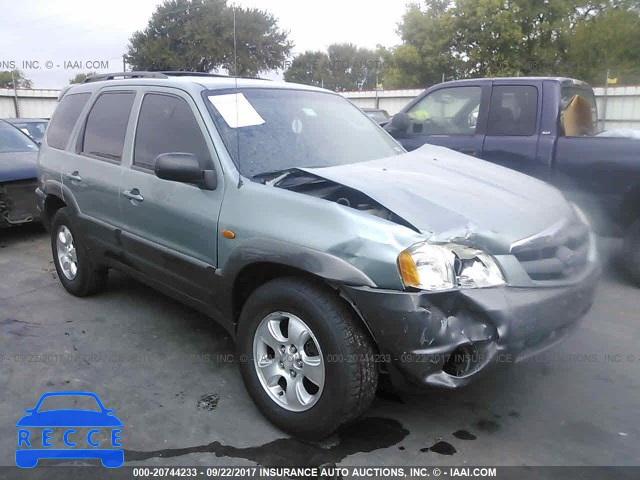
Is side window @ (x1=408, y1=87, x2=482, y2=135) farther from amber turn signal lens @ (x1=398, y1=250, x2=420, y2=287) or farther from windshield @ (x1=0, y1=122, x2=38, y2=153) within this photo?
windshield @ (x1=0, y1=122, x2=38, y2=153)

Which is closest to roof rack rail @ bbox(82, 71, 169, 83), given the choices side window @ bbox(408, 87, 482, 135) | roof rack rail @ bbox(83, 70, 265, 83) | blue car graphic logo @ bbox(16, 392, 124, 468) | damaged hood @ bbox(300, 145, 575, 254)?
roof rack rail @ bbox(83, 70, 265, 83)

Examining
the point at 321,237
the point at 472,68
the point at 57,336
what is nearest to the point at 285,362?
the point at 321,237

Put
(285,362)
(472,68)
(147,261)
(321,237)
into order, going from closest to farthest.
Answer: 1. (321,237)
2. (285,362)
3. (147,261)
4. (472,68)

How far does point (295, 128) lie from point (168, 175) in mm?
910

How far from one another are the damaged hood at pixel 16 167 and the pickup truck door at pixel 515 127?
5.09 m

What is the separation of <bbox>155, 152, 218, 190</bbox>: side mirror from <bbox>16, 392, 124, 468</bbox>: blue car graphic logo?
1.36m

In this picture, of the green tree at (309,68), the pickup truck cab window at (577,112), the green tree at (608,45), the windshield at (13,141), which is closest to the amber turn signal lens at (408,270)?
the pickup truck cab window at (577,112)

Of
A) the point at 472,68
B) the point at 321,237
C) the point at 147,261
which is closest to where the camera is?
the point at 321,237

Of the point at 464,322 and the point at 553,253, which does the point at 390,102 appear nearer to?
the point at 553,253

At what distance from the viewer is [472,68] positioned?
101 feet

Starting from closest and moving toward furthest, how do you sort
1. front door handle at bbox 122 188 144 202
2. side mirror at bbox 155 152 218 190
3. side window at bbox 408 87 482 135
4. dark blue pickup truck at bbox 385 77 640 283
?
1. side mirror at bbox 155 152 218 190
2. front door handle at bbox 122 188 144 202
3. dark blue pickup truck at bbox 385 77 640 283
4. side window at bbox 408 87 482 135

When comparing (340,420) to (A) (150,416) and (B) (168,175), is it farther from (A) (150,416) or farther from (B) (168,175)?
(B) (168,175)

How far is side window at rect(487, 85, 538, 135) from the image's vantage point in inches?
216

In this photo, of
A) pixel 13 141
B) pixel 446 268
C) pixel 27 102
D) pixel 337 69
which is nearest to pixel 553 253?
pixel 446 268
